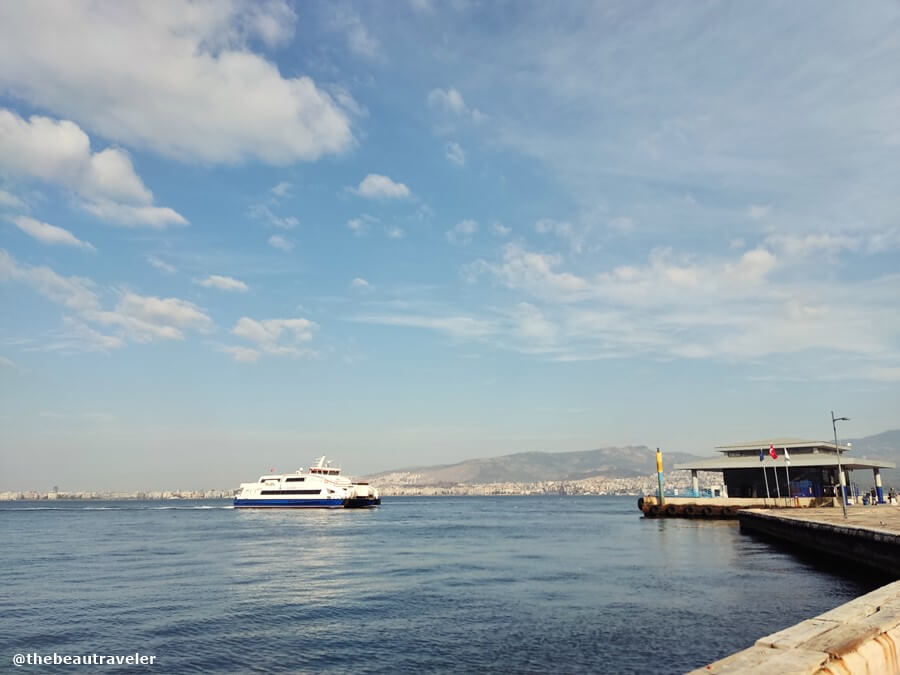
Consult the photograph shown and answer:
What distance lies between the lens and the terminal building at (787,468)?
7906cm

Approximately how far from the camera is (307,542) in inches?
2295

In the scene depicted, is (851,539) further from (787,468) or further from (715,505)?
(715,505)

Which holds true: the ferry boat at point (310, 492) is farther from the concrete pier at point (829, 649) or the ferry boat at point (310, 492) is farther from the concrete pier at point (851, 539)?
the concrete pier at point (829, 649)

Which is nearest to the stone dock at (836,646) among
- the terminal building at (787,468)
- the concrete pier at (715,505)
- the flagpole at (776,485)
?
the concrete pier at (715,505)

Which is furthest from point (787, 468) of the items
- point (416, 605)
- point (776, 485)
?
point (416, 605)

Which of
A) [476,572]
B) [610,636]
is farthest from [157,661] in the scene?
[476,572]

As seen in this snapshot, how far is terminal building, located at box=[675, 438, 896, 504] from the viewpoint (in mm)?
79062

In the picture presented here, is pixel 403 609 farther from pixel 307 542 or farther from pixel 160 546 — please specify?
pixel 160 546

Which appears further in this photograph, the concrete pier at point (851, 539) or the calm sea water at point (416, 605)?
the concrete pier at point (851, 539)

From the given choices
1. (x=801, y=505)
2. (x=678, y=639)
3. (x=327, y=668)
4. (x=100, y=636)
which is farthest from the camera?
(x=801, y=505)

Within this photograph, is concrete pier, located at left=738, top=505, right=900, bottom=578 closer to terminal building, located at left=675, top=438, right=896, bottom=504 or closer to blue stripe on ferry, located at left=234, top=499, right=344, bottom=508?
terminal building, located at left=675, top=438, right=896, bottom=504

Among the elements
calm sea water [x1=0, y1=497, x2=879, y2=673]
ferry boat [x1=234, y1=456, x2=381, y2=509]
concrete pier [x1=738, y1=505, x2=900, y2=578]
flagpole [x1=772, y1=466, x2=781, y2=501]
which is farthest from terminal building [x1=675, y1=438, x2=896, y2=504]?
ferry boat [x1=234, y1=456, x2=381, y2=509]

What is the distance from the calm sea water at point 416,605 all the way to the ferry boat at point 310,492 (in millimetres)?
69246

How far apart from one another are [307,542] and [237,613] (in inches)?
1359
